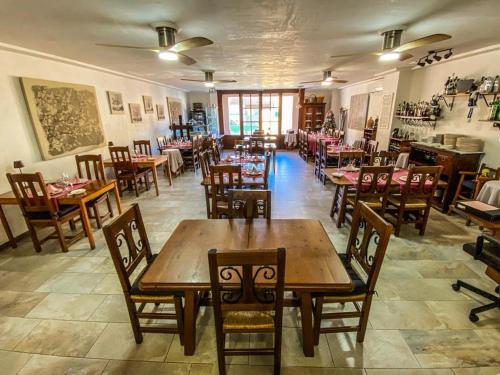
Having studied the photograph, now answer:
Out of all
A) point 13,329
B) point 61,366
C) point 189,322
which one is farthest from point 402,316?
point 13,329

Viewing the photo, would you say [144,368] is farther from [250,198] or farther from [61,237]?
[61,237]

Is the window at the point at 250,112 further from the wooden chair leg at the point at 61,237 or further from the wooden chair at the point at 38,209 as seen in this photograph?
the wooden chair leg at the point at 61,237

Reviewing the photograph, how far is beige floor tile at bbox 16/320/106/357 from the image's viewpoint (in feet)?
5.52

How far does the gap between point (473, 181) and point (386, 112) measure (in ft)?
9.54

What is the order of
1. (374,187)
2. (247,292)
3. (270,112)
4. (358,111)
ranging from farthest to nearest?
(270,112) < (358,111) < (374,187) < (247,292)

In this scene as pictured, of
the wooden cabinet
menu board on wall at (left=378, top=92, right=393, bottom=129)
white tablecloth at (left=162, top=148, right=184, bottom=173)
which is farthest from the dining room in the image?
the wooden cabinet

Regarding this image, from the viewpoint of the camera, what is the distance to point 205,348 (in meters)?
1.68

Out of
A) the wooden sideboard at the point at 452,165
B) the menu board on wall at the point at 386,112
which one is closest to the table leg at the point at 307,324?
the wooden sideboard at the point at 452,165

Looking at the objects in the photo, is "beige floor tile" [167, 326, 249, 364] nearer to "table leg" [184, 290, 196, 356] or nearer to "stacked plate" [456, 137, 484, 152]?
"table leg" [184, 290, 196, 356]

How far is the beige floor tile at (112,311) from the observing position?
1.92m

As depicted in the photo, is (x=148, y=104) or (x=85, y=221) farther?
(x=148, y=104)

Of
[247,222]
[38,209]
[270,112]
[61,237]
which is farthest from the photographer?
[270,112]

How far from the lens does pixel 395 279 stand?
7.57 ft

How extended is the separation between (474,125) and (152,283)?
5.06 m
